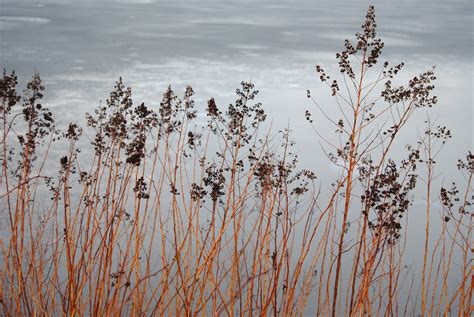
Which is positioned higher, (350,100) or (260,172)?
(350,100)

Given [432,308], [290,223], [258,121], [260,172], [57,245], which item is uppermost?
[258,121]

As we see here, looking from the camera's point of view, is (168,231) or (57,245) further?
(168,231)

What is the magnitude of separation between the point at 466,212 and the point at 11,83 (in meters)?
2.41

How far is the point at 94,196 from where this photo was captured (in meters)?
2.75

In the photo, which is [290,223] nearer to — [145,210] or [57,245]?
[145,210]

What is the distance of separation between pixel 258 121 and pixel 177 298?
1087mm

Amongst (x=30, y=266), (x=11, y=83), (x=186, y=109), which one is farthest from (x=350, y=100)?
(x=30, y=266)

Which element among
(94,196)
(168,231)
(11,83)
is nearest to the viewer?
(11,83)

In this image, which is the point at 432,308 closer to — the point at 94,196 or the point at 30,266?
the point at 94,196

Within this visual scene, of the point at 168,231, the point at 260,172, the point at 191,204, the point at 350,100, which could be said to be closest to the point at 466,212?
the point at 350,100

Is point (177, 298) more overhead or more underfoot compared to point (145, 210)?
more underfoot

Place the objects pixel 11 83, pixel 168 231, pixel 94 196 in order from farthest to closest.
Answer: pixel 168 231 → pixel 94 196 → pixel 11 83

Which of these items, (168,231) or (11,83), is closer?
(11,83)

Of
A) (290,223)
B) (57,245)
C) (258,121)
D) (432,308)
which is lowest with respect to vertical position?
(432,308)
